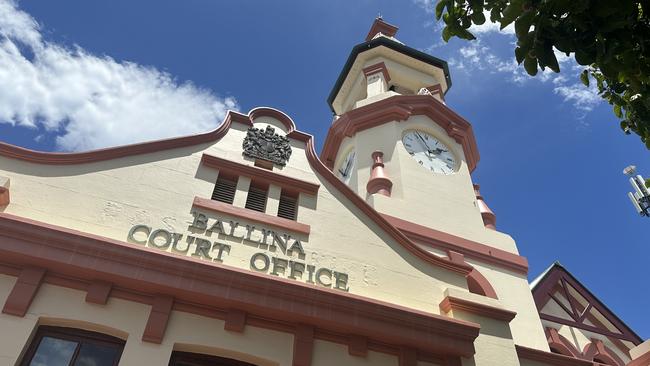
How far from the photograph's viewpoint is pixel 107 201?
8.36 metres

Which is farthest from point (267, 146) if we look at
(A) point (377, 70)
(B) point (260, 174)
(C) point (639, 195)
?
(C) point (639, 195)

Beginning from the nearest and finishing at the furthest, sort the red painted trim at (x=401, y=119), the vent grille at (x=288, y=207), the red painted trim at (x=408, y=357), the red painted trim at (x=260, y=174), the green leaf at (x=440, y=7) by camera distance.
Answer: the green leaf at (x=440, y=7) < the red painted trim at (x=408, y=357) < the red painted trim at (x=260, y=174) < the vent grille at (x=288, y=207) < the red painted trim at (x=401, y=119)

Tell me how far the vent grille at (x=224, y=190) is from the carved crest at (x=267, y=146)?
2.60ft

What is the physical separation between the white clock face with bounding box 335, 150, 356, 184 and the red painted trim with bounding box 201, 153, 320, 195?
25.5ft

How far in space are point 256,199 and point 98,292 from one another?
12.3 feet

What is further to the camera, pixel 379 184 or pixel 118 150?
pixel 379 184

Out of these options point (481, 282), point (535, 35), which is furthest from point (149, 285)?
point (481, 282)

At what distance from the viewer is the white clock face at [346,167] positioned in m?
18.4

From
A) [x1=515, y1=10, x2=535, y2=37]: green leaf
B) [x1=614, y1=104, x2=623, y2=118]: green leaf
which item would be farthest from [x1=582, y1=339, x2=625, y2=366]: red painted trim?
[x1=515, y1=10, x2=535, y2=37]: green leaf

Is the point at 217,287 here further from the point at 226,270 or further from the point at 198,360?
the point at 198,360

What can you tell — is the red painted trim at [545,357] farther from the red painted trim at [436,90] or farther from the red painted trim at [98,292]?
the red painted trim at [436,90]

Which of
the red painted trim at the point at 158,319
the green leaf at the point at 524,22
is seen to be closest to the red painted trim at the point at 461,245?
the red painted trim at the point at 158,319

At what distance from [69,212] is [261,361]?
13.1 ft

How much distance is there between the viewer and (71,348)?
22.4 feet
